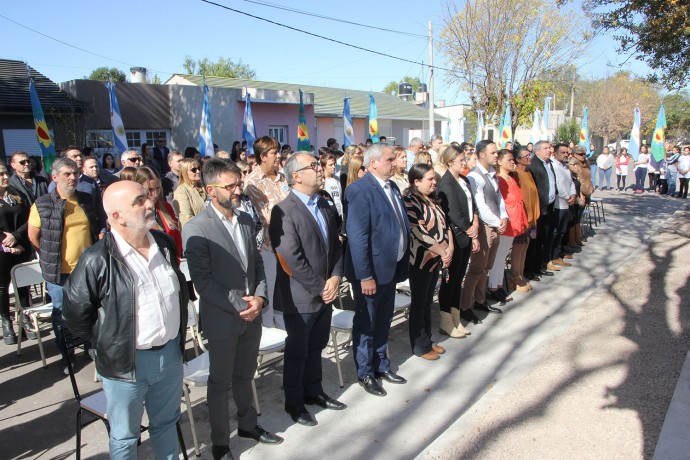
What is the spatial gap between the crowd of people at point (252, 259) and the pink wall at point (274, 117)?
50.9 feet

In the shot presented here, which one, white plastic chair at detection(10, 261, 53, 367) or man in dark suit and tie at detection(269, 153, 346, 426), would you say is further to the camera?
white plastic chair at detection(10, 261, 53, 367)

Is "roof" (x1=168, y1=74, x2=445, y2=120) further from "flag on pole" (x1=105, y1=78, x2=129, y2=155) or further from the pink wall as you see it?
"flag on pole" (x1=105, y1=78, x2=129, y2=155)

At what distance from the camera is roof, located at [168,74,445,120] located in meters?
26.0

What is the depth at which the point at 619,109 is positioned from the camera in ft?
148

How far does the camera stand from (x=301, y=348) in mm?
3797

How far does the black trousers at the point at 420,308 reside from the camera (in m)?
4.90

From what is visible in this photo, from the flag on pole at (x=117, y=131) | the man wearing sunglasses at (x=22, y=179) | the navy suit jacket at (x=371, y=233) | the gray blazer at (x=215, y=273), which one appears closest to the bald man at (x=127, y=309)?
the gray blazer at (x=215, y=273)

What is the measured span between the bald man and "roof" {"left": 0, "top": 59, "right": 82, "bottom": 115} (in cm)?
1669

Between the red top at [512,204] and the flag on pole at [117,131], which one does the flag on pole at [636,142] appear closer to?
the red top at [512,204]

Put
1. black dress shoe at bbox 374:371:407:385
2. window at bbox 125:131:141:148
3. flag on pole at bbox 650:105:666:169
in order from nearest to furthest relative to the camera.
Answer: black dress shoe at bbox 374:371:407:385, flag on pole at bbox 650:105:666:169, window at bbox 125:131:141:148

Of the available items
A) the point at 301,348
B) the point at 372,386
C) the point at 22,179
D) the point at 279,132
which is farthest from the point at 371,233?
the point at 279,132

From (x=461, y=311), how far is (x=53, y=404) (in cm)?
427

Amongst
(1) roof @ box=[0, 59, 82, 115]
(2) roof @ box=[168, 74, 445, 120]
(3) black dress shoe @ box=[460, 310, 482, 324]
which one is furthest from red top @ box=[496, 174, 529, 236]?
(2) roof @ box=[168, 74, 445, 120]

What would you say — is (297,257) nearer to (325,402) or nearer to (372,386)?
(325,402)
